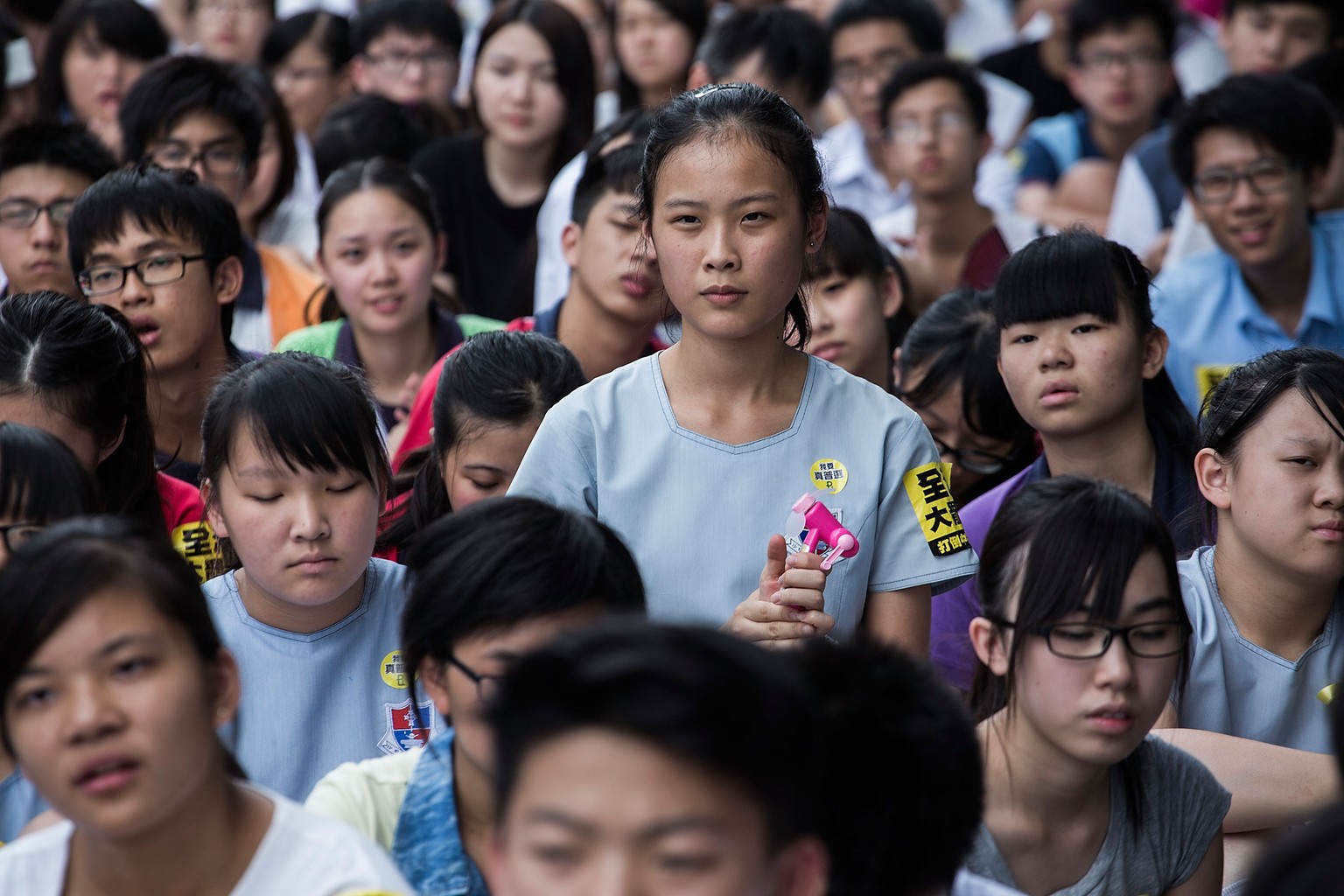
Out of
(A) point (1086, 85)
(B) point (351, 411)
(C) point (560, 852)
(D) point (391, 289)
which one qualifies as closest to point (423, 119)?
(D) point (391, 289)

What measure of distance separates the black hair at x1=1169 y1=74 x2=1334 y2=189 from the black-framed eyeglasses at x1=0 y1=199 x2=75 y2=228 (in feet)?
9.79

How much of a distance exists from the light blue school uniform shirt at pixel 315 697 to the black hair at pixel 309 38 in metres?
3.82

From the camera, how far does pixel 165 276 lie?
3533 millimetres

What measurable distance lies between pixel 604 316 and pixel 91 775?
7.22 feet

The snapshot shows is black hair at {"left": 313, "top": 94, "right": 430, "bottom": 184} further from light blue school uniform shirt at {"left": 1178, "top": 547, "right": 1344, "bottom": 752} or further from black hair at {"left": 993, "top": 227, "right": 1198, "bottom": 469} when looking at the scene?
light blue school uniform shirt at {"left": 1178, "top": 547, "right": 1344, "bottom": 752}

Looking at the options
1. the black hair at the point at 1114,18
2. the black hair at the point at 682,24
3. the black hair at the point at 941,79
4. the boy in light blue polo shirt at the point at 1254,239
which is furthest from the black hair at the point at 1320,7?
the black hair at the point at 682,24

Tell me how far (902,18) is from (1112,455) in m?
2.97

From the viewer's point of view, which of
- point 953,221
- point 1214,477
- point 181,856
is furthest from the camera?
point 953,221

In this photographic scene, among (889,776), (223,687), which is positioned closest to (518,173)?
(223,687)

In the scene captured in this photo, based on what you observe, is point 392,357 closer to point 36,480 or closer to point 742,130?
point 36,480

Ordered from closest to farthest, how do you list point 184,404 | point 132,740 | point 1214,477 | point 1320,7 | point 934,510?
point 132,740 → point 934,510 → point 1214,477 → point 184,404 → point 1320,7

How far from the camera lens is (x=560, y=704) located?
1448mm

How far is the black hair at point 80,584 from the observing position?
172 centimetres

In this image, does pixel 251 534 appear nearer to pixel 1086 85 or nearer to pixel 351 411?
pixel 351 411
